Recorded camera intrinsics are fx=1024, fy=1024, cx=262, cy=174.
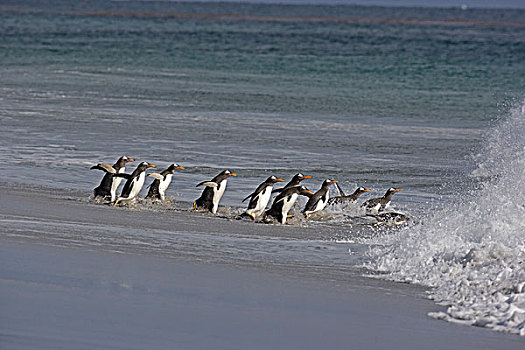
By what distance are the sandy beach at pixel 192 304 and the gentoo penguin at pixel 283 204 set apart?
7.33 ft

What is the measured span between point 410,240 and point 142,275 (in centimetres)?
241

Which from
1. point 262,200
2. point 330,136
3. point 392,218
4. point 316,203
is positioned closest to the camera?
point 392,218

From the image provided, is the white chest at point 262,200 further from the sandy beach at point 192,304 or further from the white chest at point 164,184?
the sandy beach at point 192,304

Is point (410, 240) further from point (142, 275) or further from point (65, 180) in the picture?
point (65, 180)

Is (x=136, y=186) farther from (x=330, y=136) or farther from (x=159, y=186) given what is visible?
(x=330, y=136)

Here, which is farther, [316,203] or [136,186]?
[136,186]

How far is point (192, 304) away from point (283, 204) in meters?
4.16

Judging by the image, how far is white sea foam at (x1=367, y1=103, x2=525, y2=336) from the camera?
653cm

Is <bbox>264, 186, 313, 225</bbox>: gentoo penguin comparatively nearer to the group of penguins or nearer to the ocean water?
the group of penguins

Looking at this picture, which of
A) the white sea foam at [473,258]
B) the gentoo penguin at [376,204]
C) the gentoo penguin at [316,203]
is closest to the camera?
the white sea foam at [473,258]

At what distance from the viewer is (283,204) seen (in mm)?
10586

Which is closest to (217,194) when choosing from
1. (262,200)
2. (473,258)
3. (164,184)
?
(262,200)

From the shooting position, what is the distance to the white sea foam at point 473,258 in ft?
21.4

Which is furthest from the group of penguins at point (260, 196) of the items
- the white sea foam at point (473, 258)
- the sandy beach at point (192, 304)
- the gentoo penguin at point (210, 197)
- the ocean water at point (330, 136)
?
the sandy beach at point (192, 304)
